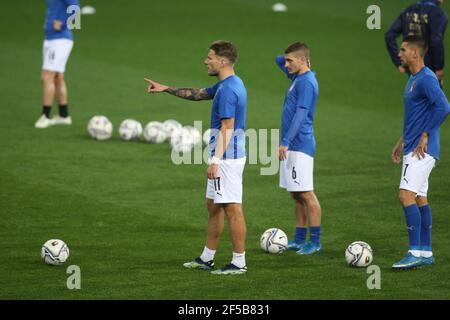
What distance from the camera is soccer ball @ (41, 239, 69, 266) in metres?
11.1

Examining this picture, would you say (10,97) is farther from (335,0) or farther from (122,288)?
(335,0)

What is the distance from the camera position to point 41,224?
12883 mm

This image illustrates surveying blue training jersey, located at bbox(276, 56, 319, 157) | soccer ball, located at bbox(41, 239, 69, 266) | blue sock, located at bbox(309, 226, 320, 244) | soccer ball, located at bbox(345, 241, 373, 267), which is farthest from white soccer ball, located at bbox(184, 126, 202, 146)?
soccer ball, located at bbox(345, 241, 373, 267)

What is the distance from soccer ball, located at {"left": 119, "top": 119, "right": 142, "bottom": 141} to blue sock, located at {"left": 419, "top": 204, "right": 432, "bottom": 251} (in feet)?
26.5

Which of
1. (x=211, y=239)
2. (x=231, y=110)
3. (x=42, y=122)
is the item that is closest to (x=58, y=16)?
(x=42, y=122)

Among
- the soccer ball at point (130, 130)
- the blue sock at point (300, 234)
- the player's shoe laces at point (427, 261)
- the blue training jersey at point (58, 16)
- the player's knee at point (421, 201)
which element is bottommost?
the player's shoe laces at point (427, 261)

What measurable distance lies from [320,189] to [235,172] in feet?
14.7

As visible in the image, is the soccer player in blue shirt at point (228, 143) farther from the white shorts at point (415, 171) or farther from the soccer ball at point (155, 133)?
the soccer ball at point (155, 133)

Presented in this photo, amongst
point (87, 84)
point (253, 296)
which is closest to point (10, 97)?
point (87, 84)

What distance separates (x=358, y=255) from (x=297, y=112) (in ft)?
5.62

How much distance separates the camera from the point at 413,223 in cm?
1100

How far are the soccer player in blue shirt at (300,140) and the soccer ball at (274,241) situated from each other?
198mm

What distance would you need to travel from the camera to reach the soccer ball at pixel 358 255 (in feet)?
36.4

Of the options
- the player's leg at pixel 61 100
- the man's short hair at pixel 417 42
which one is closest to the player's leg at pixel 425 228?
the man's short hair at pixel 417 42
